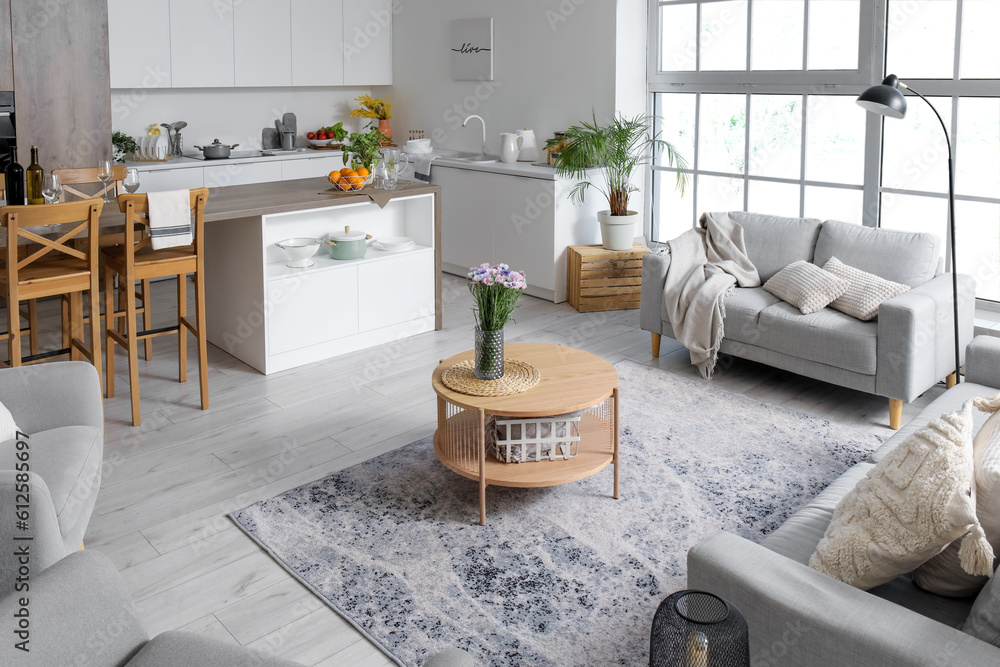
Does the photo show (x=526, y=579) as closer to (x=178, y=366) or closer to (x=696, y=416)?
(x=696, y=416)

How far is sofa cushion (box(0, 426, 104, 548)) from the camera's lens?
7.72 ft

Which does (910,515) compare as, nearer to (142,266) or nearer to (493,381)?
(493,381)

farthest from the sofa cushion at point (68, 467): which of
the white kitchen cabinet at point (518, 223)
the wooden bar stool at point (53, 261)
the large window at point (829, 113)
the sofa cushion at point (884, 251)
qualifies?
the large window at point (829, 113)

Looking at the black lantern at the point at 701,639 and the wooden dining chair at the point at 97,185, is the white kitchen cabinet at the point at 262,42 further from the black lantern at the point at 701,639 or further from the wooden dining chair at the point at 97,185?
the black lantern at the point at 701,639

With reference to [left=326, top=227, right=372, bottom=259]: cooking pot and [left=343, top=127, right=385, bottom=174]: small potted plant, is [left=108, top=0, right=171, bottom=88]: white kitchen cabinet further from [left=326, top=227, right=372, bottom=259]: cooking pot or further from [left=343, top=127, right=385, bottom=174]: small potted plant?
[left=326, top=227, right=372, bottom=259]: cooking pot

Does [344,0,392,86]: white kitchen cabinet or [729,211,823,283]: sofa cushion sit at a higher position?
[344,0,392,86]: white kitchen cabinet

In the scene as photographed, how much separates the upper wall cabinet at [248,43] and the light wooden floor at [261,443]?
5.59 feet

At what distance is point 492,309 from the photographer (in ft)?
10.4

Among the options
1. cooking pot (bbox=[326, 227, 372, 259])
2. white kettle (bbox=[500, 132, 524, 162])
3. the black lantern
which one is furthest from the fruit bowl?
the black lantern

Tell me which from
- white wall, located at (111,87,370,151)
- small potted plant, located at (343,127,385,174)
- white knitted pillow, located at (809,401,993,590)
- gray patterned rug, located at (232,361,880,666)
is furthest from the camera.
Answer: white wall, located at (111,87,370,151)

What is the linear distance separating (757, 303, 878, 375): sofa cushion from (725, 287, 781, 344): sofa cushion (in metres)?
0.04

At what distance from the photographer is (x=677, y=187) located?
19.3ft

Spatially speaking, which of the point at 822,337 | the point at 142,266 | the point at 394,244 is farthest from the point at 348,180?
the point at 822,337

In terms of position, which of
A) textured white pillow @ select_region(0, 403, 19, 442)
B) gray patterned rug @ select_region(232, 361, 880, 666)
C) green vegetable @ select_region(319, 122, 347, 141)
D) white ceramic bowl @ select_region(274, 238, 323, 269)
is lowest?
gray patterned rug @ select_region(232, 361, 880, 666)
